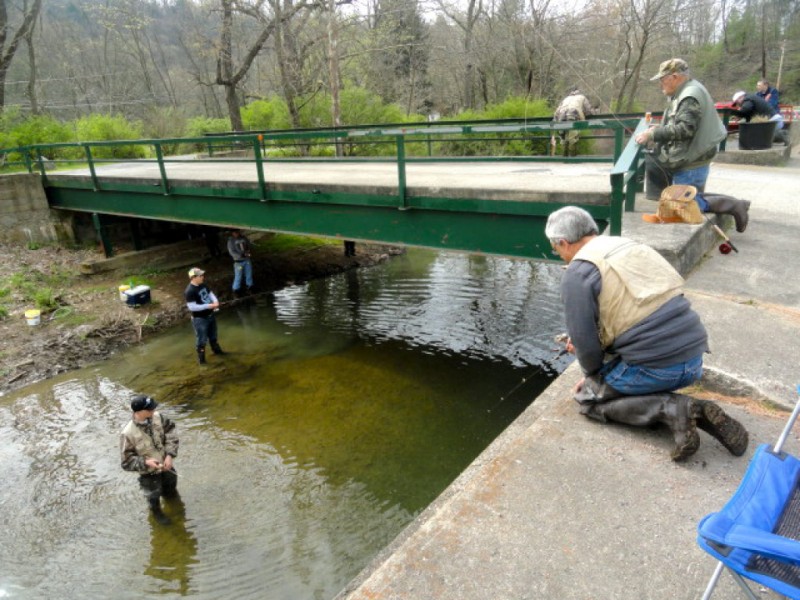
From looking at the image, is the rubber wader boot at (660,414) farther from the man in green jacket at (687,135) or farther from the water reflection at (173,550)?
the water reflection at (173,550)

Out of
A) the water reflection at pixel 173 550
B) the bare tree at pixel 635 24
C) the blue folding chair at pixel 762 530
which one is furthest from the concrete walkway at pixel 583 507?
the bare tree at pixel 635 24

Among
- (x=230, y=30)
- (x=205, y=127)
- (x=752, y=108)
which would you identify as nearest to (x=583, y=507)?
(x=752, y=108)

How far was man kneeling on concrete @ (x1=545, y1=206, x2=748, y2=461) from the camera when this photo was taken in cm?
271

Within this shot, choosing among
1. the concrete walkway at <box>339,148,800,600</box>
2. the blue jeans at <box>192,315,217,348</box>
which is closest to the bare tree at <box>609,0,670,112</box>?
the blue jeans at <box>192,315,217,348</box>

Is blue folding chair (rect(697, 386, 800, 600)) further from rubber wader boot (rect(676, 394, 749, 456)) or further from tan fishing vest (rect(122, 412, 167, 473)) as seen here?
tan fishing vest (rect(122, 412, 167, 473))

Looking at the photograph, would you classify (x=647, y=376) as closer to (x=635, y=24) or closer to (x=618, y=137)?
(x=618, y=137)

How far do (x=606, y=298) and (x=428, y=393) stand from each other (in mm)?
5840

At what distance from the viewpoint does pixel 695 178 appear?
19.2 feet

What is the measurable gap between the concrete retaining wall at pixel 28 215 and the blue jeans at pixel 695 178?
15858 mm

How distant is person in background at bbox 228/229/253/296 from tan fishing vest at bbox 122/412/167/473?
7580mm

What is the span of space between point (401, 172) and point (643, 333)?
477 cm

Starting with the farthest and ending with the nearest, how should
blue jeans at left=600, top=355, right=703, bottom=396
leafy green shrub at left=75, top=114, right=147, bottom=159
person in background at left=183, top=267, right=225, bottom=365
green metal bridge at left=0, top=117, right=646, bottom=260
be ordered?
leafy green shrub at left=75, top=114, right=147, bottom=159 < person in background at left=183, top=267, right=225, bottom=365 < green metal bridge at left=0, top=117, right=646, bottom=260 < blue jeans at left=600, top=355, right=703, bottom=396

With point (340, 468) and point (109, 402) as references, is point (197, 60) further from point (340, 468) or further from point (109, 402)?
point (340, 468)

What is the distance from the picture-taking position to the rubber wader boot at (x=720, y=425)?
A: 2.66m
